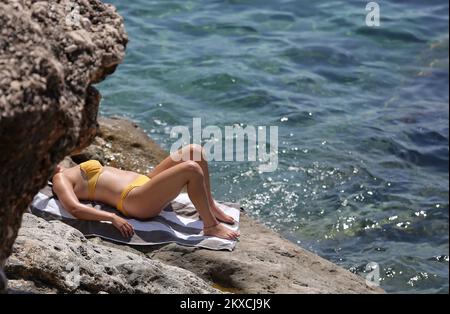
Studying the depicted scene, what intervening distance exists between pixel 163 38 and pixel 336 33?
2.67 metres

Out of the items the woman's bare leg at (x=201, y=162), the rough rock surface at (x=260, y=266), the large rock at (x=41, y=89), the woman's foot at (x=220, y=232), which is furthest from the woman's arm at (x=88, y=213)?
the large rock at (x=41, y=89)

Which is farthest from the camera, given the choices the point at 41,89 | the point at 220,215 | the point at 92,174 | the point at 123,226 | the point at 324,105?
the point at 324,105

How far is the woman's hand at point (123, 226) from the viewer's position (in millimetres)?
5832

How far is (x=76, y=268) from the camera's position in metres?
3.91

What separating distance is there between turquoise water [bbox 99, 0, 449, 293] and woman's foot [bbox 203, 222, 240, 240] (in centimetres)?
169

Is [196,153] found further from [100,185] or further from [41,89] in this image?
[41,89]

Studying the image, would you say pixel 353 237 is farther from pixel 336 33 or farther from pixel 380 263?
pixel 336 33

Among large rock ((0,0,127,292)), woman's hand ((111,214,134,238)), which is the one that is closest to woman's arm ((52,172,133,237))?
woman's hand ((111,214,134,238))

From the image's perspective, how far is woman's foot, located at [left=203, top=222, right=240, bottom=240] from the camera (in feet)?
19.7

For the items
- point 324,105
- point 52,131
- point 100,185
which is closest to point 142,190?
point 100,185

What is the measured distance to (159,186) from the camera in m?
6.14

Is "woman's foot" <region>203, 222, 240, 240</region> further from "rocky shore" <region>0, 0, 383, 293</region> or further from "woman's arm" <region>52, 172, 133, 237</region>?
"rocky shore" <region>0, 0, 383, 293</region>

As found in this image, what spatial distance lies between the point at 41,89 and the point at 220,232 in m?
3.51
